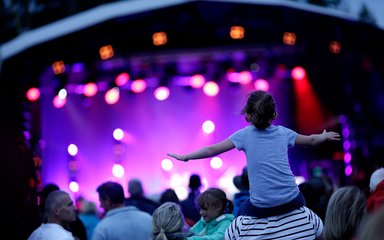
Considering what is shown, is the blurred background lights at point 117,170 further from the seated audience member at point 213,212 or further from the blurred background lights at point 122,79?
the seated audience member at point 213,212

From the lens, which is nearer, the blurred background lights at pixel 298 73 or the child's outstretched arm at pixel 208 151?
A: the child's outstretched arm at pixel 208 151

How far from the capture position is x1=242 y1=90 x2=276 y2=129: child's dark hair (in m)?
4.13

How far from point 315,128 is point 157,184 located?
415cm

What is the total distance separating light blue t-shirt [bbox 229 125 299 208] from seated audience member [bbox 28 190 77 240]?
5.44ft

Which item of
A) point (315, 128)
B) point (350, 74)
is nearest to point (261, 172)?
point (350, 74)

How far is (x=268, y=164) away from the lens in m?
4.17

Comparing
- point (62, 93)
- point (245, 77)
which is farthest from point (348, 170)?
point (62, 93)

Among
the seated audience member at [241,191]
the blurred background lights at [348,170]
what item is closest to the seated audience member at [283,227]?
the seated audience member at [241,191]

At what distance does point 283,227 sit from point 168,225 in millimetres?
975

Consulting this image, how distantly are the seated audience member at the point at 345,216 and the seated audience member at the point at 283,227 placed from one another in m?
0.62

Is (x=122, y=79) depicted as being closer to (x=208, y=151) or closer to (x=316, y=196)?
(x=316, y=196)

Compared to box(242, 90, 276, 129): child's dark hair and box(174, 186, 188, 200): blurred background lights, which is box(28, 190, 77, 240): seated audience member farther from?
box(174, 186, 188, 200): blurred background lights

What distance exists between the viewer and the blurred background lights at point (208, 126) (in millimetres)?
17891

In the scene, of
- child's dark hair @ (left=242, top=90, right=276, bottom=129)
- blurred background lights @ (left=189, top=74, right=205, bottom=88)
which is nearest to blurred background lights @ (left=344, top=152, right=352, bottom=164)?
blurred background lights @ (left=189, top=74, right=205, bottom=88)
